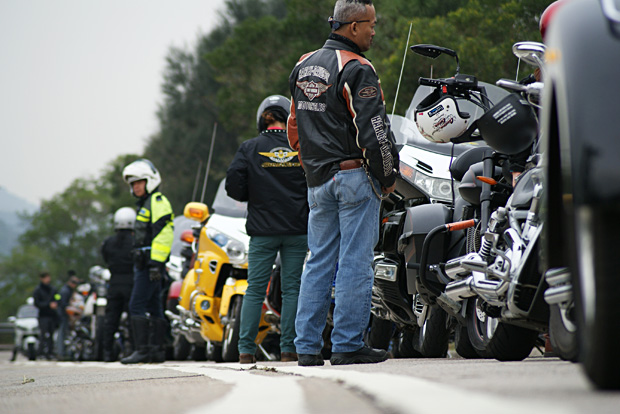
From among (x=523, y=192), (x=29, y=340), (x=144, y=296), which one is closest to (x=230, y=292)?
(x=144, y=296)

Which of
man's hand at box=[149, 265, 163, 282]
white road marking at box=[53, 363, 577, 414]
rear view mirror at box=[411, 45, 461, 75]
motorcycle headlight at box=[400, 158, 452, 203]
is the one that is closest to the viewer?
white road marking at box=[53, 363, 577, 414]

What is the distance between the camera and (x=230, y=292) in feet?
28.2

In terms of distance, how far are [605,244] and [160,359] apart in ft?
26.7

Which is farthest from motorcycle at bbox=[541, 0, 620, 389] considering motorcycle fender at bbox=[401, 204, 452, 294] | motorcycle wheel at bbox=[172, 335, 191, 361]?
motorcycle wheel at bbox=[172, 335, 191, 361]

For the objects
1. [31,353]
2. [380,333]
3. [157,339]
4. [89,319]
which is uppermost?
[380,333]

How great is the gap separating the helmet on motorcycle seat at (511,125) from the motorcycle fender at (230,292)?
443 centimetres

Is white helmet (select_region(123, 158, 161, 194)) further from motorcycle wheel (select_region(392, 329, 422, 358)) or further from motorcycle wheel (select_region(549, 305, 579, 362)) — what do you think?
motorcycle wheel (select_region(549, 305, 579, 362))

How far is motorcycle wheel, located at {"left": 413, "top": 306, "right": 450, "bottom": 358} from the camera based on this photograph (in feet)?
19.8

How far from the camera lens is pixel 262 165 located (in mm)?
7258

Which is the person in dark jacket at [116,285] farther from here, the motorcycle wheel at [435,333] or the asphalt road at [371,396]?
the asphalt road at [371,396]

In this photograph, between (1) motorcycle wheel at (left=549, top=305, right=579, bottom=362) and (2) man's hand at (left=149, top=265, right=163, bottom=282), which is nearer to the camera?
(1) motorcycle wheel at (left=549, top=305, right=579, bottom=362)

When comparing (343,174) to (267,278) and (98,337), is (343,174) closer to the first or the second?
(267,278)

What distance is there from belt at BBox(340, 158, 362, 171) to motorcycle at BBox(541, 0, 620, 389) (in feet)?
7.89

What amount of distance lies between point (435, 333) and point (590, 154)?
13.3 ft
